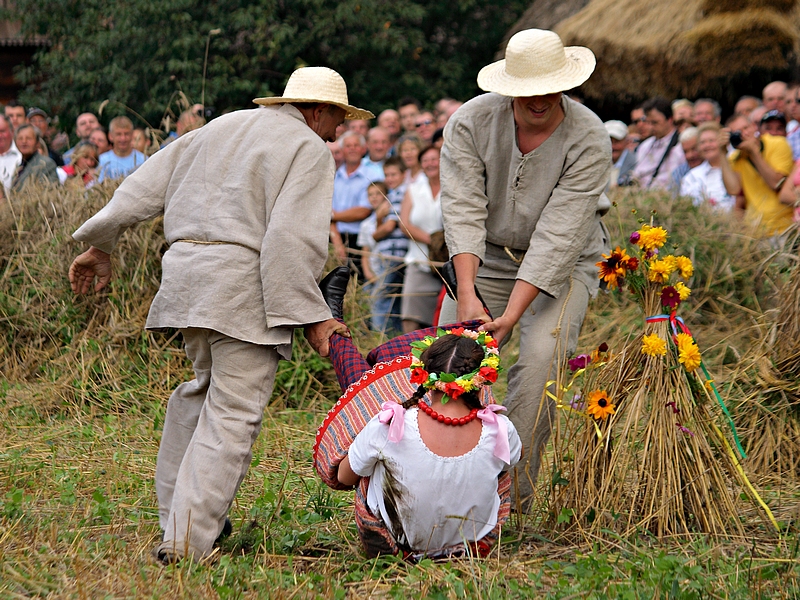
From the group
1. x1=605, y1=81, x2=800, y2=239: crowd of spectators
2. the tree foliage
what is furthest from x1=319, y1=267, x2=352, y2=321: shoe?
the tree foliage

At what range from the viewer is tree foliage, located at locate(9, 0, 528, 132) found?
1320 cm

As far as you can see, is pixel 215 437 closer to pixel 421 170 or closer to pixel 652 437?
pixel 652 437

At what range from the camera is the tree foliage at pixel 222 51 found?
1320cm

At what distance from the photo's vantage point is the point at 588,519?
12.2ft

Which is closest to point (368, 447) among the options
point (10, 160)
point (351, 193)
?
point (351, 193)

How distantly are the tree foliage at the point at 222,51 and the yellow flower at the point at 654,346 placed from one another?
9.64 m

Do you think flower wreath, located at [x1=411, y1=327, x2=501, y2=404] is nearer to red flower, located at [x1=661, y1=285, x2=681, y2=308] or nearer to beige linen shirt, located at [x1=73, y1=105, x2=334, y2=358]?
beige linen shirt, located at [x1=73, y1=105, x2=334, y2=358]

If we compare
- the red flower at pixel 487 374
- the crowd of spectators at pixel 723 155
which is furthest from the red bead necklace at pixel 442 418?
the crowd of spectators at pixel 723 155

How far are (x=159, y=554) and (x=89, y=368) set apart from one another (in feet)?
9.48

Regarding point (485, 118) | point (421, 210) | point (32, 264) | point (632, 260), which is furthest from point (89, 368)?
A: point (632, 260)

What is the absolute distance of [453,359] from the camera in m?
3.24

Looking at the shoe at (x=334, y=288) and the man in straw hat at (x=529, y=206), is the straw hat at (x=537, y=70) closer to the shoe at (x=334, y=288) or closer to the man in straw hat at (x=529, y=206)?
the man in straw hat at (x=529, y=206)

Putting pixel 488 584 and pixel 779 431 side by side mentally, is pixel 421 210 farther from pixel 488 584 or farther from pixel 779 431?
pixel 488 584

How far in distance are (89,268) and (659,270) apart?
2191 mm
